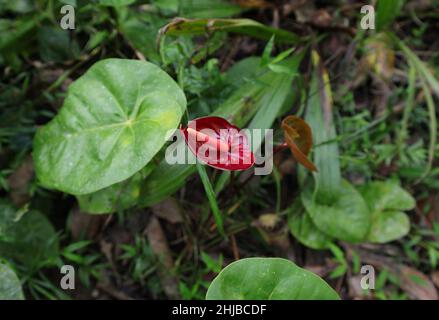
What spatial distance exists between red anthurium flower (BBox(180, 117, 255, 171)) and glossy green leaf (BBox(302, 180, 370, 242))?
46 centimetres

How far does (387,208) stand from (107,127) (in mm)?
918

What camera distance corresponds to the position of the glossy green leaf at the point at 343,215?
1.46 metres

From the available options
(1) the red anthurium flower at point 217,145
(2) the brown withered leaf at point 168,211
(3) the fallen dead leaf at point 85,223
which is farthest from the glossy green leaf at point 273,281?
(3) the fallen dead leaf at point 85,223

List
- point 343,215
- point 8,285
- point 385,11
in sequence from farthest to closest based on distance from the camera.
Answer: point 385,11 → point 343,215 → point 8,285

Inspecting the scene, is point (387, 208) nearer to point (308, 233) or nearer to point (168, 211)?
point (308, 233)

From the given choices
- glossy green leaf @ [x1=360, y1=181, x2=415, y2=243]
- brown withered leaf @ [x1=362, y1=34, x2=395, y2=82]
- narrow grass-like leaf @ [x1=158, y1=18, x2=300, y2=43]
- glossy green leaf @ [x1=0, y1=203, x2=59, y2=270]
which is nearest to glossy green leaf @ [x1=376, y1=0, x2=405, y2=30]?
brown withered leaf @ [x1=362, y1=34, x2=395, y2=82]

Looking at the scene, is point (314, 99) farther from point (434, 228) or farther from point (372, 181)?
point (434, 228)

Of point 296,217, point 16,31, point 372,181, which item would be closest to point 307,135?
point 296,217

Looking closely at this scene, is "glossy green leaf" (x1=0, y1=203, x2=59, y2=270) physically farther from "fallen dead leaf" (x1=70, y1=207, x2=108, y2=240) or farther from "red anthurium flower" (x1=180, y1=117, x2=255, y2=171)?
"red anthurium flower" (x1=180, y1=117, x2=255, y2=171)

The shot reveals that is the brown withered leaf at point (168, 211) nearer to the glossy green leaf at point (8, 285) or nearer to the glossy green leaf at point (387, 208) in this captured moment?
the glossy green leaf at point (8, 285)

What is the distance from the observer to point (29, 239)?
144 cm

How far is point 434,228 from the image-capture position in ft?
5.44

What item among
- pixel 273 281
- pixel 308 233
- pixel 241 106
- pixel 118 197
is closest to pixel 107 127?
pixel 118 197

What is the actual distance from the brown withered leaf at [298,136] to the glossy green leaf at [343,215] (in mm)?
233
